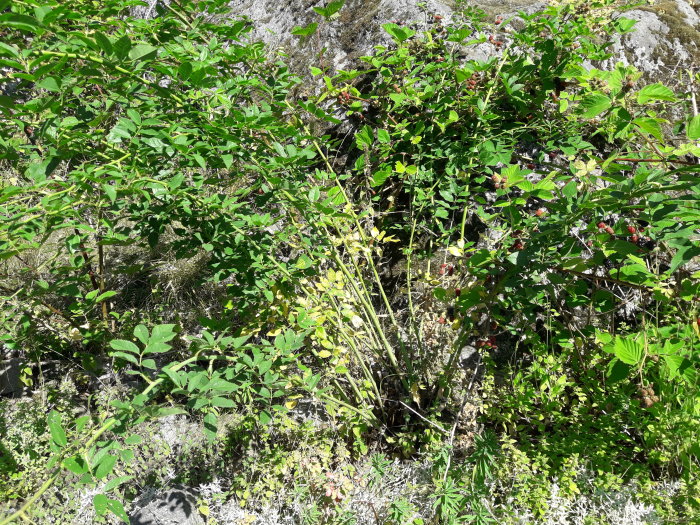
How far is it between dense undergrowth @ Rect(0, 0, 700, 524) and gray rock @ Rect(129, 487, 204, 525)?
0.10 m

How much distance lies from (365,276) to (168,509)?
1.47 metres

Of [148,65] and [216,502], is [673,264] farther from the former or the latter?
[216,502]

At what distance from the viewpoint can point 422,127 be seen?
7.87ft

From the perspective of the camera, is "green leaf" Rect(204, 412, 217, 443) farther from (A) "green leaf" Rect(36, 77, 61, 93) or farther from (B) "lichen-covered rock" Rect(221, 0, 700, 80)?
(B) "lichen-covered rock" Rect(221, 0, 700, 80)

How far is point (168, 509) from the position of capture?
6.86 ft

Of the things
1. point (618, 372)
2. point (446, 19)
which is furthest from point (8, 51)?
point (446, 19)

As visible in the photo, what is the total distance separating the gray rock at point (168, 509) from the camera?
204 centimetres

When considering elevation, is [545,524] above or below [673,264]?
below

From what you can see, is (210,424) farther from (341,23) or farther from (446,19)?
(341,23)

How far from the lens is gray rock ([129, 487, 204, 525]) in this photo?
2.04 m

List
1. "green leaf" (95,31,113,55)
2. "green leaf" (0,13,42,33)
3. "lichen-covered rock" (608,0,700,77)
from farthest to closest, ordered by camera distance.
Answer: "lichen-covered rock" (608,0,700,77), "green leaf" (95,31,113,55), "green leaf" (0,13,42,33)

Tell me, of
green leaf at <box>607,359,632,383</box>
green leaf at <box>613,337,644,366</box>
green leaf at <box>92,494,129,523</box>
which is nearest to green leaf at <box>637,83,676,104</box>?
green leaf at <box>613,337,644,366</box>

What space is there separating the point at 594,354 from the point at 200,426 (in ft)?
6.70

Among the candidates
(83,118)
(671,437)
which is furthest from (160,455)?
(671,437)
